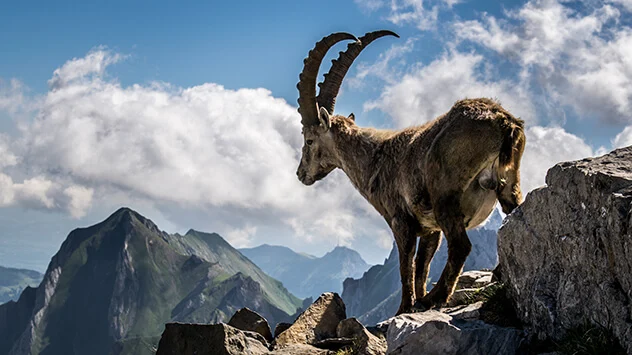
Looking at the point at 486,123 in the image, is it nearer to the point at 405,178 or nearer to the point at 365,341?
the point at 405,178

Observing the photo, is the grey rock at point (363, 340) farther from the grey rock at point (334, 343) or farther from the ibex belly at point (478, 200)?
the ibex belly at point (478, 200)

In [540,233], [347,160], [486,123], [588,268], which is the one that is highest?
[347,160]

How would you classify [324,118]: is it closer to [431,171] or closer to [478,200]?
[431,171]

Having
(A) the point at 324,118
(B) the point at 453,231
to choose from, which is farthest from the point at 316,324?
(A) the point at 324,118

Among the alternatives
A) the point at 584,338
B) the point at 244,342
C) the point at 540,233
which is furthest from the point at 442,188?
the point at 244,342

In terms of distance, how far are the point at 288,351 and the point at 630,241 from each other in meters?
6.52

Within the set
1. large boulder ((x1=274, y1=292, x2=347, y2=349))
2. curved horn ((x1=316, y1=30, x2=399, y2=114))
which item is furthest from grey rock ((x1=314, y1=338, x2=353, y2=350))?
curved horn ((x1=316, y1=30, x2=399, y2=114))

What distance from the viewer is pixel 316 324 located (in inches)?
501

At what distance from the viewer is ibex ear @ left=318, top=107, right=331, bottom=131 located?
1480 centimetres

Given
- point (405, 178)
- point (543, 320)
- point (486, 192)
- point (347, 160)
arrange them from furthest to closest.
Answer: point (347, 160), point (405, 178), point (486, 192), point (543, 320)

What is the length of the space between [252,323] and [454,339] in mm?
6274

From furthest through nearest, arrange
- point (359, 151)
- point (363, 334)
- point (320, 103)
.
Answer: point (320, 103), point (359, 151), point (363, 334)

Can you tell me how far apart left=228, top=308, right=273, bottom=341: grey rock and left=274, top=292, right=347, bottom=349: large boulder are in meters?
1.21

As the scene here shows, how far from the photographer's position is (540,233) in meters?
9.07
